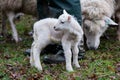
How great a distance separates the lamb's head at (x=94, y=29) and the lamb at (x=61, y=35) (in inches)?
59.5

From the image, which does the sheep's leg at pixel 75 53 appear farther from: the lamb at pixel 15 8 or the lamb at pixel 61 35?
the lamb at pixel 15 8

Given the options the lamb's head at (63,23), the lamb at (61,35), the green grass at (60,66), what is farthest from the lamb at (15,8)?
the lamb's head at (63,23)

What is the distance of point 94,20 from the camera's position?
21.7 feet

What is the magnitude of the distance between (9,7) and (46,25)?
2641 mm

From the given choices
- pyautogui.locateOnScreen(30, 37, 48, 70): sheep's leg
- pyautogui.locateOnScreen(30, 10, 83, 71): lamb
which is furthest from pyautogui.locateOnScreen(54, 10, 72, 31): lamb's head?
pyautogui.locateOnScreen(30, 37, 48, 70): sheep's leg

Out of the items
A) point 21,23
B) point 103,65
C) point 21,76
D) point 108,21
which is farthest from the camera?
point 21,23

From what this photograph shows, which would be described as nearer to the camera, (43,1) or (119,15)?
(43,1)

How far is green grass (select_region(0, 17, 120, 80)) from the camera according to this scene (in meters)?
4.71

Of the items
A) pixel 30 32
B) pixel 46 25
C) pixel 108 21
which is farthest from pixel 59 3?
pixel 30 32

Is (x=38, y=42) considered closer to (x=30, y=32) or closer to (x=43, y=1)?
(x=43, y=1)

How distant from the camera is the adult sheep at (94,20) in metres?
6.57

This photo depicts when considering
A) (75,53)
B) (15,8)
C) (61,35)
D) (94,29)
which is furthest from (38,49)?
(15,8)

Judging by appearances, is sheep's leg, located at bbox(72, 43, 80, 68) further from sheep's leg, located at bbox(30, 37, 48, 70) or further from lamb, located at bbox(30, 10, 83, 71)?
sheep's leg, located at bbox(30, 37, 48, 70)

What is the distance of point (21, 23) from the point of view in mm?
9992
